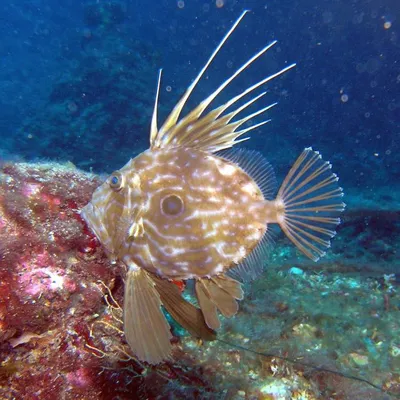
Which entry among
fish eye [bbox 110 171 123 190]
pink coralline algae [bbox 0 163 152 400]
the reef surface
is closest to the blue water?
pink coralline algae [bbox 0 163 152 400]

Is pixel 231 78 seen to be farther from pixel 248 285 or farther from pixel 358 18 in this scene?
pixel 358 18

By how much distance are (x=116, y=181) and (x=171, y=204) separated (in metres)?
0.44

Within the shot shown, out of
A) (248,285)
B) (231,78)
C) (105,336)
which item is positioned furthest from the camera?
(248,285)

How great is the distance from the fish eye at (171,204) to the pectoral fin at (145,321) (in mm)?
487

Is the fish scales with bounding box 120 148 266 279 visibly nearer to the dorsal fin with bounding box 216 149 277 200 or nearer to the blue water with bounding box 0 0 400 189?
the dorsal fin with bounding box 216 149 277 200

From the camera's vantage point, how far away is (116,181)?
8.00 feet

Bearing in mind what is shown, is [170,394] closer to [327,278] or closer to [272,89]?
[327,278]

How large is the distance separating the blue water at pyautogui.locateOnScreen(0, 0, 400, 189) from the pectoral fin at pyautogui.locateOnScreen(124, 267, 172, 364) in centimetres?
1127

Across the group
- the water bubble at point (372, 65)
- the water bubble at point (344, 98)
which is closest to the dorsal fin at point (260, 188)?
the water bubble at point (344, 98)

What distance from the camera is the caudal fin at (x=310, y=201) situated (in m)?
2.42

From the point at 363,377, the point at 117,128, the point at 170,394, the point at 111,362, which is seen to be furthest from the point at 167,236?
the point at 117,128

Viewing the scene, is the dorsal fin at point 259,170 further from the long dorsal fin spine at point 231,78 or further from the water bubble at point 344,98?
the water bubble at point 344,98

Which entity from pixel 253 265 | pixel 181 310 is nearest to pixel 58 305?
pixel 181 310

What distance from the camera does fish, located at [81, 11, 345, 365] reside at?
93.0 inches
